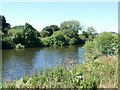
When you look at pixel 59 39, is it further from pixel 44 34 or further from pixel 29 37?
pixel 29 37

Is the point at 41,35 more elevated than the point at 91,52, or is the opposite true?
the point at 41,35

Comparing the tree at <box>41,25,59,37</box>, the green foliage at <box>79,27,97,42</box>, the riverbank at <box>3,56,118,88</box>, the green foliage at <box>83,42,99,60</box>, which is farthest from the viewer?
the tree at <box>41,25,59,37</box>

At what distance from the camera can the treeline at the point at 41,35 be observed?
36.1 metres

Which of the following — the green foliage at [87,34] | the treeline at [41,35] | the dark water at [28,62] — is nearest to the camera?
the dark water at [28,62]

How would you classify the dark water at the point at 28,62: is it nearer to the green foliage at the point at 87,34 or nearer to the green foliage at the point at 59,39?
the green foliage at the point at 59,39

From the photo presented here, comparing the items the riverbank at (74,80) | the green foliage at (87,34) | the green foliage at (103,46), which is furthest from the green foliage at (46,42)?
the riverbank at (74,80)

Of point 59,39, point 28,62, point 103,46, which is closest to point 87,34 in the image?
point 59,39

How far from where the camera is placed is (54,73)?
951cm

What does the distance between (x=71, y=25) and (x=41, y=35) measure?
6560mm

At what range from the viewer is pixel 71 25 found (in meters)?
50.4

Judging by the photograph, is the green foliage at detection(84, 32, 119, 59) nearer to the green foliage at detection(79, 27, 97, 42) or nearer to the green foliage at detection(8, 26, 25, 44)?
the green foliage at detection(8, 26, 25, 44)

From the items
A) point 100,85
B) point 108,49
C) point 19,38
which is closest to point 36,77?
point 100,85

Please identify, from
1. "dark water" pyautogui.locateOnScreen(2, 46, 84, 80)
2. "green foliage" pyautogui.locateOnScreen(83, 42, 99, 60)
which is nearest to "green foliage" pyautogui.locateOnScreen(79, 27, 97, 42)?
"dark water" pyautogui.locateOnScreen(2, 46, 84, 80)

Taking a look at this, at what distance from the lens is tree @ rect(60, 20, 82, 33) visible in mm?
50031
